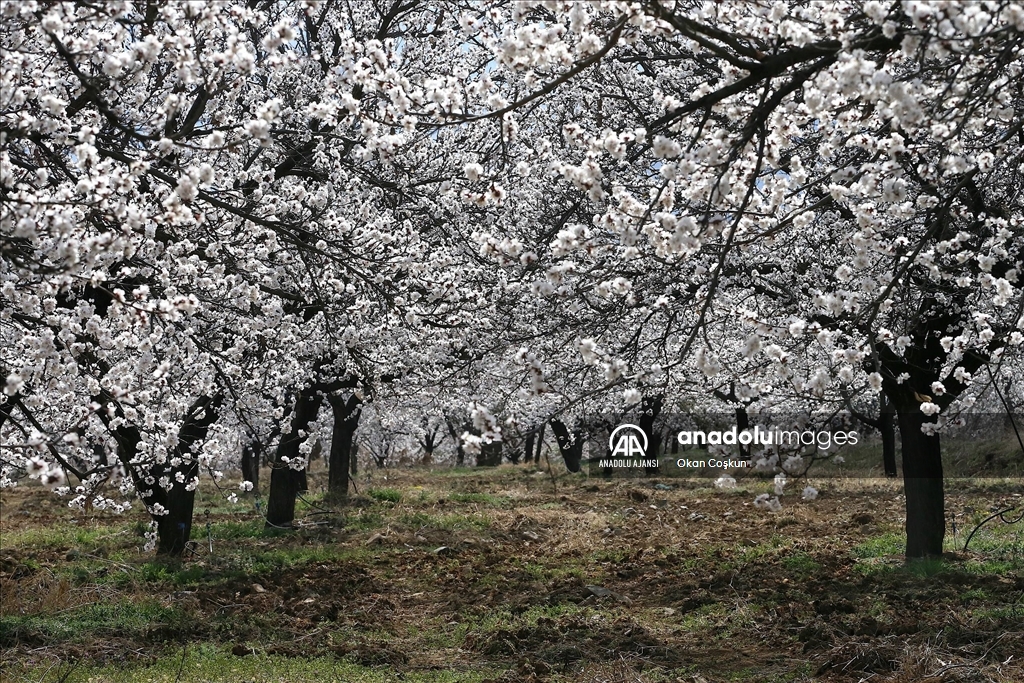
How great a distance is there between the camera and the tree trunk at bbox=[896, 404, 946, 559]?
1091 cm

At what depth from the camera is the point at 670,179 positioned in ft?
15.0

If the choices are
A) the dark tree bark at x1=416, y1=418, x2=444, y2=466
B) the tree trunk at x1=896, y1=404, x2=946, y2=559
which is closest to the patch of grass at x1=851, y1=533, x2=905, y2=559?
the tree trunk at x1=896, y1=404, x2=946, y2=559

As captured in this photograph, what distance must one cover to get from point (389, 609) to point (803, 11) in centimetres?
758

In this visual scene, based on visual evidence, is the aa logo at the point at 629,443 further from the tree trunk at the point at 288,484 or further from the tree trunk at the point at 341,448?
the tree trunk at the point at 288,484

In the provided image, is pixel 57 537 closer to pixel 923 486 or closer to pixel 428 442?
pixel 923 486

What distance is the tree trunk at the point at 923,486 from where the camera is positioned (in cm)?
1091

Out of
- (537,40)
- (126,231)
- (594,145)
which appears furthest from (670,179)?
(126,231)

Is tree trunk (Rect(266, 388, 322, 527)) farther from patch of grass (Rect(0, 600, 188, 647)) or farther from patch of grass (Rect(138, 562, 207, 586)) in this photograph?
patch of grass (Rect(0, 600, 188, 647))

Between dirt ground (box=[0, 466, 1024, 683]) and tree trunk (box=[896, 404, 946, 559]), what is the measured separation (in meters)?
0.37

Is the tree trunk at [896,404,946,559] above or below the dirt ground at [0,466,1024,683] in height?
above

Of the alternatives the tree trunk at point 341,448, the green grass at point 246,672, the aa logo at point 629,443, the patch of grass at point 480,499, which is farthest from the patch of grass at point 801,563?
the aa logo at point 629,443

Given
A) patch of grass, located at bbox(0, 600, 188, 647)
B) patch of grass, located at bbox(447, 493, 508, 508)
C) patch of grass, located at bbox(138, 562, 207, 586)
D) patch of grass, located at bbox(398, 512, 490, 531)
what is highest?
patch of grass, located at bbox(447, 493, 508, 508)

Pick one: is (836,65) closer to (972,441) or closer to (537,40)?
(537,40)

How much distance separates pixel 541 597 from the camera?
10320mm
